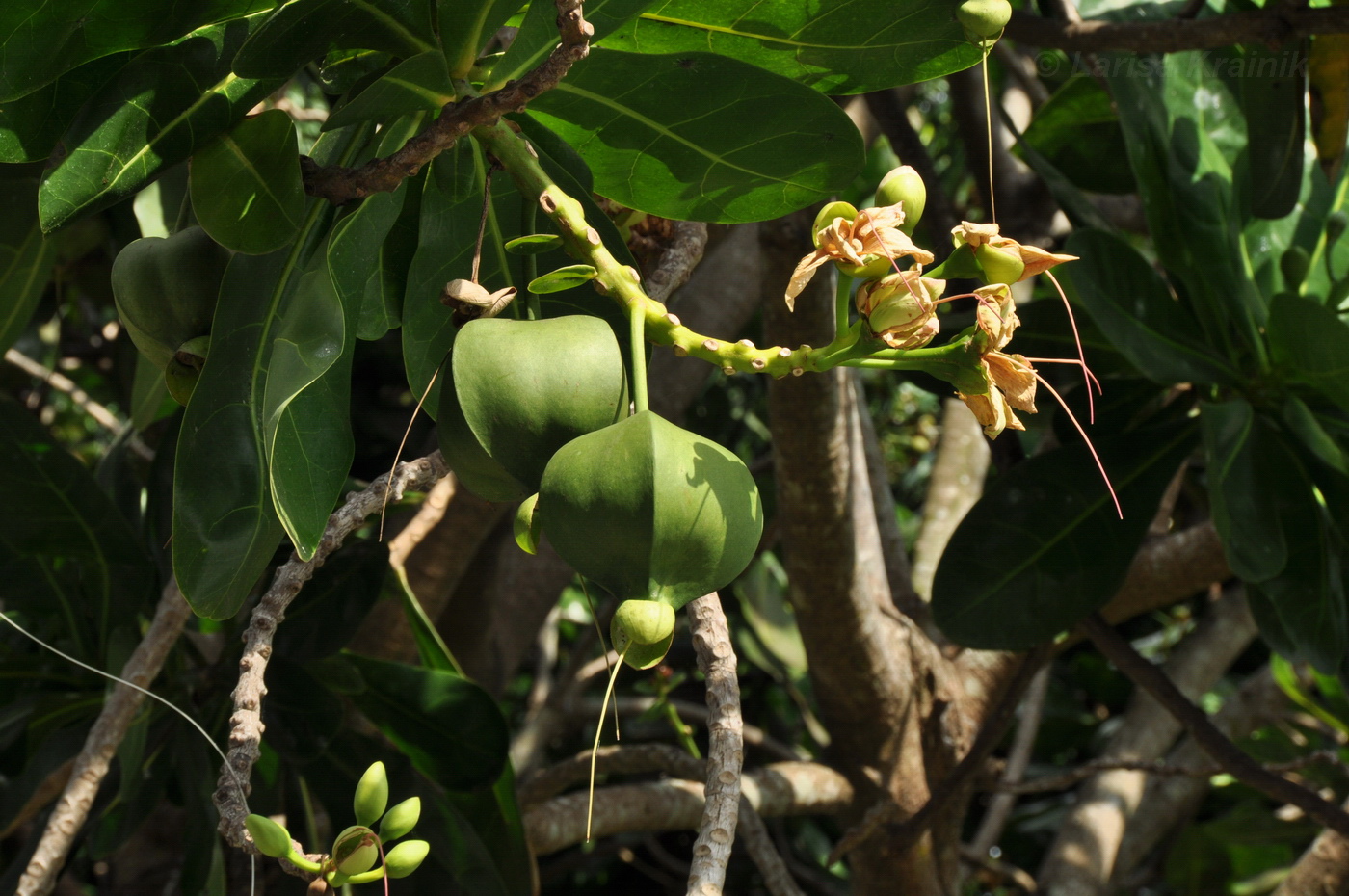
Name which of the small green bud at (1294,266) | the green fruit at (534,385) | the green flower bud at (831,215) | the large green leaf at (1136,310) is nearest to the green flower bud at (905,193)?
the green flower bud at (831,215)

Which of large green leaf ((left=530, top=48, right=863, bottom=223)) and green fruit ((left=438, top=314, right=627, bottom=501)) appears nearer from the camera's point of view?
green fruit ((left=438, top=314, right=627, bottom=501))

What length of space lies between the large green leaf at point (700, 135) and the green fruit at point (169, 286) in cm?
26

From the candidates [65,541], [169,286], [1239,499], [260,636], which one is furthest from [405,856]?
[1239,499]

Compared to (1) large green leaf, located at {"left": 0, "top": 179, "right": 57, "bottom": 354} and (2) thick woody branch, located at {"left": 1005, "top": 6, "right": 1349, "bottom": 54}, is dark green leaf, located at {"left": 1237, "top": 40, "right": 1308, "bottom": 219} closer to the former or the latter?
(2) thick woody branch, located at {"left": 1005, "top": 6, "right": 1349, "bottom": 54}

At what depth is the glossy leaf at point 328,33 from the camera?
0.66 m

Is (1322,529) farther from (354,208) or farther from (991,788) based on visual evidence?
(354,208)

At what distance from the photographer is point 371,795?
679 mm

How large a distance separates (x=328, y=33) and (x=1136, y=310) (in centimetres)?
99

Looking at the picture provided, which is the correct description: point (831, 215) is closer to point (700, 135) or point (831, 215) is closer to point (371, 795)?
point (700, 135)

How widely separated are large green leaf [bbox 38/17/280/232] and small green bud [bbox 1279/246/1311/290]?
1.36 m

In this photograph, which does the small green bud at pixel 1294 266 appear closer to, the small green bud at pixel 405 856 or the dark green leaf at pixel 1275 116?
the dark green leaf at pixel 1275 116

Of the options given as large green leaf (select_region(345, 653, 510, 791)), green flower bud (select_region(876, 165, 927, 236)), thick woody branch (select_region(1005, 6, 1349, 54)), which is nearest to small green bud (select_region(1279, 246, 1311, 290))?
thick woody branch (select_region(1005, 6, 1349, 54))

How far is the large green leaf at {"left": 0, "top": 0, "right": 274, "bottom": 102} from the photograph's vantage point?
67 centimetres

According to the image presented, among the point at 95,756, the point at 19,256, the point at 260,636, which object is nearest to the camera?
the point at 260,636
